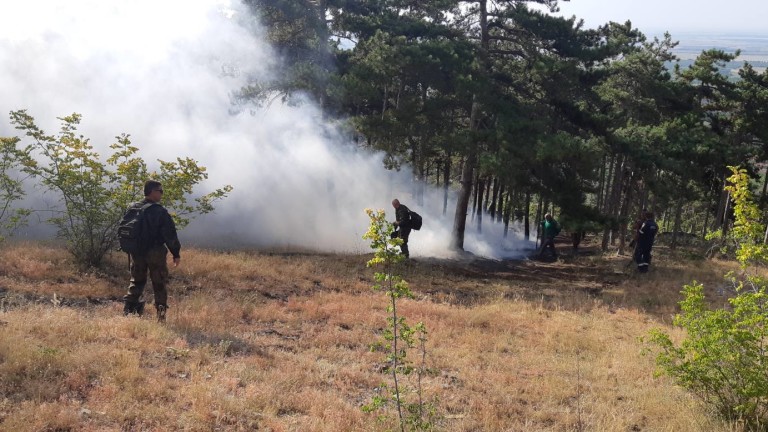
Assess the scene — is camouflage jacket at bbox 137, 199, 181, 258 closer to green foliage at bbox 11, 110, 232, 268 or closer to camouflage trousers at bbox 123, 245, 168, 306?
camouflage trousers at bbox 123, 245, 168, 306

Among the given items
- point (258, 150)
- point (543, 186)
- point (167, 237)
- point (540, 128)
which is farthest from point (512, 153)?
point (167, 237)

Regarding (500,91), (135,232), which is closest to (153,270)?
(135,232)

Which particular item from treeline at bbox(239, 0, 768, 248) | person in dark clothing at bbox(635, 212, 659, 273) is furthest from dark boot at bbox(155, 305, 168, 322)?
person in dark clothing at bbox(635, 212, 659, 273)

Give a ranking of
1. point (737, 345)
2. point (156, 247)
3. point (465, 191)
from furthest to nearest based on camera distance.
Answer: point (465, 191) < point (156, 247) < point (737, 345)

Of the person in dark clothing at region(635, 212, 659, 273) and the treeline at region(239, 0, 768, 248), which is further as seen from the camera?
the treeline at region(239, 0, 768, 248)

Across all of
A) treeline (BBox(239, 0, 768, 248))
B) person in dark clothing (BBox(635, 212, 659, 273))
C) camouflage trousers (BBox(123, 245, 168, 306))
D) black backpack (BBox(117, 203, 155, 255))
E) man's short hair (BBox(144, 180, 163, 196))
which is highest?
treeline (BBox(239, 0, 768, 248))

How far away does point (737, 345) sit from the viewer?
15.8 feet

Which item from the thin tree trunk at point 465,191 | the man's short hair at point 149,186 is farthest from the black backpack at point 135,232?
the thin tree trunk at point 465,191

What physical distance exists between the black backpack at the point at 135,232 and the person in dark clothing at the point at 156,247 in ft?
0.09

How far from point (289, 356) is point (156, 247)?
2.18 m

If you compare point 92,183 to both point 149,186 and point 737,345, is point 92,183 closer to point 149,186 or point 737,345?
point 149,186

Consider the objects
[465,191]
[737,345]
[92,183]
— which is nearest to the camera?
[737,345]

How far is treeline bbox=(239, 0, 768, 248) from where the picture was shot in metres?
16.2

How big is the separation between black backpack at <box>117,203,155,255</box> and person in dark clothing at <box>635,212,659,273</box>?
12.5 meters
